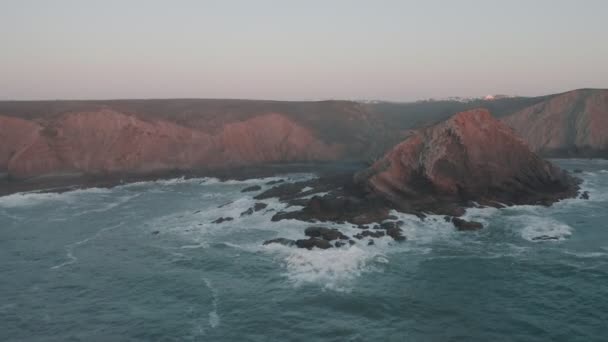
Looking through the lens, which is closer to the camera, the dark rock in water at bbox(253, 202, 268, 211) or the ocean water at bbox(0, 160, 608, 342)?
the ocean water at bbox(0, 160, 608, 342)

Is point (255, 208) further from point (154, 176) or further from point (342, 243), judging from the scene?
point (154, 176)

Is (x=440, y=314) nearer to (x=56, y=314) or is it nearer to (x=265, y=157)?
A: (x=56, y=314)

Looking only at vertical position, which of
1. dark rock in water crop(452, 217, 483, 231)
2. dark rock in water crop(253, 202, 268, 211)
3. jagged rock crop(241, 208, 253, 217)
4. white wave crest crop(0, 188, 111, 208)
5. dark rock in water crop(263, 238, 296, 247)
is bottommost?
white wave crest crop(0, 188, 111, 208)

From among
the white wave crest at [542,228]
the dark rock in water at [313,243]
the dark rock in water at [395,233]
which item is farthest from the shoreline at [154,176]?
the dark rock in water at [313,243]

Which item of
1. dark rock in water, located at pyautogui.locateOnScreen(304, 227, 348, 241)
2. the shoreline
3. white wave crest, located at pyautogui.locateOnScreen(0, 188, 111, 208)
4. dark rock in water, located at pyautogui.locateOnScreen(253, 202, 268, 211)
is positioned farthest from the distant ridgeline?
dark rock in water, located at pyautogui.locateOnScreen(304, 227, 348, 241)

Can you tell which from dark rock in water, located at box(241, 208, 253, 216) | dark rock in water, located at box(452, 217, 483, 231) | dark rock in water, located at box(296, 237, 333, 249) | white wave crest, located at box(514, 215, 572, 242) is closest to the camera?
dark rock in water, located at box(296, 237, 333, 249)

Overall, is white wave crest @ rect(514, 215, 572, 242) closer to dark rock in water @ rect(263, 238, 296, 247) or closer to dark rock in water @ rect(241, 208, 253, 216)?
dark rock in water @ rect(263, 238, 296, 247)

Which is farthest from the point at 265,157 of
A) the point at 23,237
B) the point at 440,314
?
the point at 440,314
